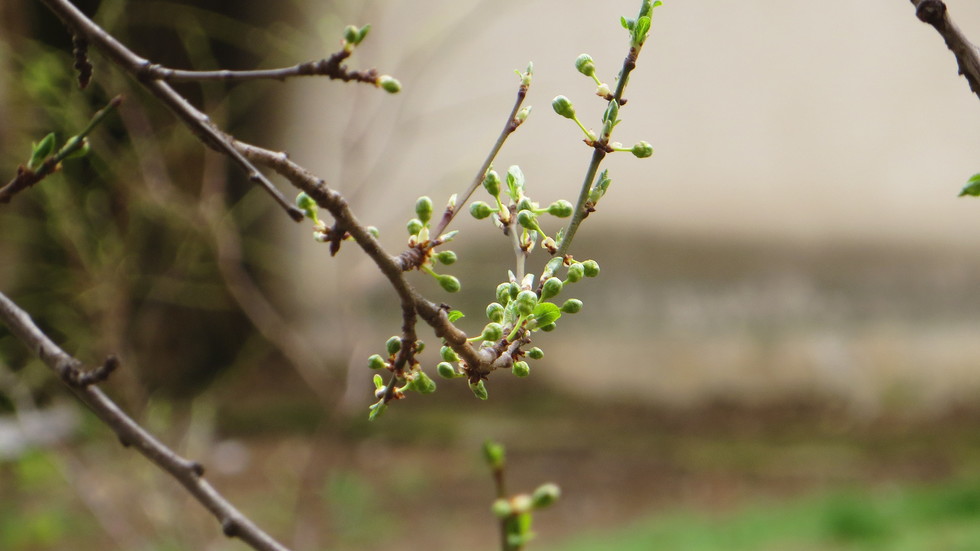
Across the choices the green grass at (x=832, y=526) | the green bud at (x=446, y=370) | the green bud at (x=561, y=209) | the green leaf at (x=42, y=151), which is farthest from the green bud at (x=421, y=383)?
the green grass at (x=832, y=526)

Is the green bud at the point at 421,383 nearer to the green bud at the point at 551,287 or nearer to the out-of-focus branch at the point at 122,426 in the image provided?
the green bud at the point at 551,287

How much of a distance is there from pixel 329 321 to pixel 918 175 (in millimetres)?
2001

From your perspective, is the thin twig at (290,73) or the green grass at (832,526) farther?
the green grass at (832,526)

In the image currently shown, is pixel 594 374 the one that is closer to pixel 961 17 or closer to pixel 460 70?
pixel 460 70

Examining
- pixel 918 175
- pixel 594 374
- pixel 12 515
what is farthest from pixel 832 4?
pixel 12 515

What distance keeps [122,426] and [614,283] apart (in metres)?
2.53

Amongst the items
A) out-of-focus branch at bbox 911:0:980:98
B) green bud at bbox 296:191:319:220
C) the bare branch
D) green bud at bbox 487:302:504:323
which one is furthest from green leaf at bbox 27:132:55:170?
out-of-focus branch at bbox 911:0:980:98

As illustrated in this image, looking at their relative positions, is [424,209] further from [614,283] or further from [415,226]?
[614,283]

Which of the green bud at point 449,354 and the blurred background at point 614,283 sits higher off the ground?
the blurred background at point 614,283

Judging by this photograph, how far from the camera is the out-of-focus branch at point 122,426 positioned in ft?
1.93

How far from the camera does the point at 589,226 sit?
305 cm

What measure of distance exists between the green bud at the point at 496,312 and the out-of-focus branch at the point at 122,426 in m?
0.22

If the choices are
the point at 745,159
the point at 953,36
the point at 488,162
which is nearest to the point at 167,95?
the point at 488,162

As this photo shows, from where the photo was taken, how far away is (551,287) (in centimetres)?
47
